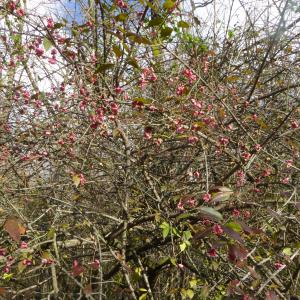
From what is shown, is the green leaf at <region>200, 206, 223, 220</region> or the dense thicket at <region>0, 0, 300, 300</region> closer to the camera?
the green leaf at <region>200, 206, 223, 220</region>

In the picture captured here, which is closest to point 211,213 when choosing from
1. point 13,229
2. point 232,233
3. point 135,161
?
point 232,233

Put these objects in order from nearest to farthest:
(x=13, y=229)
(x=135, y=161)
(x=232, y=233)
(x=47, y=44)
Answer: (x=232, y=233)
(x=13, y=229)
(x=47, y=44)
(x=135, y=161)

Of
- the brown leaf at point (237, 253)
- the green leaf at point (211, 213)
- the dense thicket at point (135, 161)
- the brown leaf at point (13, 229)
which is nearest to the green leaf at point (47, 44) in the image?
the dense thicket at point (135, 161)

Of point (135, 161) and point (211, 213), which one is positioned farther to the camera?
point (135, 161)

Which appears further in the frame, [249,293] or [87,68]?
[87,68]

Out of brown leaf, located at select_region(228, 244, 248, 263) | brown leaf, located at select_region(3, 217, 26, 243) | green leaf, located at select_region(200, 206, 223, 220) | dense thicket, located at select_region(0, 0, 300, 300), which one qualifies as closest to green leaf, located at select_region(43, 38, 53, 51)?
dense thicket, located at select_region(0, 0, 300, 300)

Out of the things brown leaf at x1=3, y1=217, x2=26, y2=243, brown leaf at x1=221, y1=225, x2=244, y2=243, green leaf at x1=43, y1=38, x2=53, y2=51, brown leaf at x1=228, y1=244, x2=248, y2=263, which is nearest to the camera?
brown leaf at x1=221, y1=225, x2=244, y2=243

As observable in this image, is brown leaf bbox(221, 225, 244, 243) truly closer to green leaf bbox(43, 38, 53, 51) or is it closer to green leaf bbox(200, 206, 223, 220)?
green leaf bbox(200, 206, 223, 220)

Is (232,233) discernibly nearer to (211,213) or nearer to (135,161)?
(211,213)

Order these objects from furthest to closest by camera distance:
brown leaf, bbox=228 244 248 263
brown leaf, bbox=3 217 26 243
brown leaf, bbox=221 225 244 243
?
brown leaf, bbox=3 217 26 243
brown leaf, bbox=228 244 248 263
brown leaf, bbox=221 225 244 243

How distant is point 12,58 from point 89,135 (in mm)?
1628

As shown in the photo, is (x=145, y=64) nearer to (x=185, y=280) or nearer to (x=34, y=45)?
(x=34, y=45)

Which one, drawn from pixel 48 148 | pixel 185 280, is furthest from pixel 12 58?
pixel 185 280

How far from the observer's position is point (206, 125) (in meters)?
2.55
